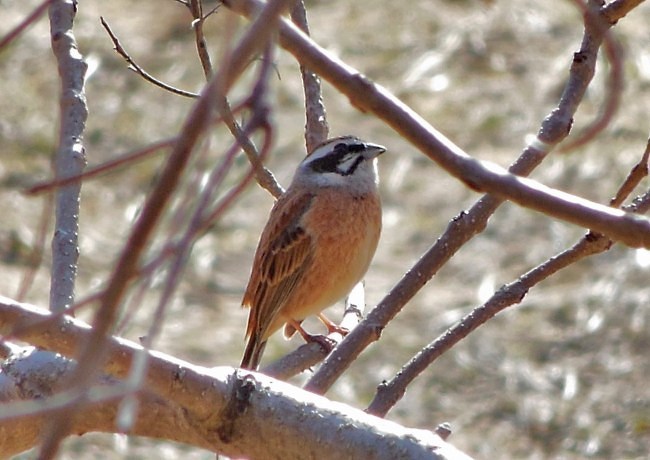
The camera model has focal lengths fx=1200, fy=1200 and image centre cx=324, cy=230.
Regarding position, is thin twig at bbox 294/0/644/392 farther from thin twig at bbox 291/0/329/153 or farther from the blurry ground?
the blurry ground

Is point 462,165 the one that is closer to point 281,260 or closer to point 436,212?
point 281,260

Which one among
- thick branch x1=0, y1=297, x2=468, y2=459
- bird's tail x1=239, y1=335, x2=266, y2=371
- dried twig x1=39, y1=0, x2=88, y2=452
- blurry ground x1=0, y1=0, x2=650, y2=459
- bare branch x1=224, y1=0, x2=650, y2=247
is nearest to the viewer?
bare branch x1=224, y1=0, x2=650, y2=247

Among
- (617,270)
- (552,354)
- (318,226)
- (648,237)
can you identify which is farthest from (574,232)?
(648,237)

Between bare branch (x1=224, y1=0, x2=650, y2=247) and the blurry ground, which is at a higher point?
the blurry ground

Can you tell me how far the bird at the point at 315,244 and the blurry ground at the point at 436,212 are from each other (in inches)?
80.3

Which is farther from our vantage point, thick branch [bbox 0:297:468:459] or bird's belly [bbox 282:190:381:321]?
bird's belly [bbox 282:190:381:321]

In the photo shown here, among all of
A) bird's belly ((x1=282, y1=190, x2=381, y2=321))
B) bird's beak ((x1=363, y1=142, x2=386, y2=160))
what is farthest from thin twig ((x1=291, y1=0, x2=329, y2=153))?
bird's beak ((x1=363, y1=142, x2=386, y2=160))

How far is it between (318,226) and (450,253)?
2175mm

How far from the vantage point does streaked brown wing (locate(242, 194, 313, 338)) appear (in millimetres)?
5102

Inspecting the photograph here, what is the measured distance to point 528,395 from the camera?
7.10 metres

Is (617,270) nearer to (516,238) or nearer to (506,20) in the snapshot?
(516,238)

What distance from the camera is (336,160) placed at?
5133 millimetres

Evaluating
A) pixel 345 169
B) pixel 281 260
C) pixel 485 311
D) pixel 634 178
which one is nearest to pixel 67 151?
pixel 485 311

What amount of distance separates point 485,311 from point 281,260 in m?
2.32
